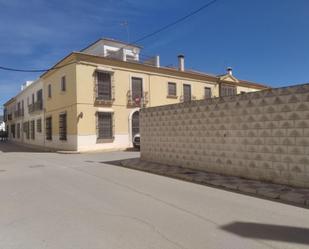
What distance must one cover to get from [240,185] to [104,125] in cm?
1446

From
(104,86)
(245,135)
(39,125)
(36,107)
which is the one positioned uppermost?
(104,86)

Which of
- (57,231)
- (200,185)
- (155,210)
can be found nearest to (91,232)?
(57,231)

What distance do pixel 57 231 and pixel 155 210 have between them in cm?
183

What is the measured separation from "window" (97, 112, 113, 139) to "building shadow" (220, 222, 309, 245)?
16.5m

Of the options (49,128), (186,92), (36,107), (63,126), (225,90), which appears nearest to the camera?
(63,126)

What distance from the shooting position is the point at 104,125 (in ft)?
67.7

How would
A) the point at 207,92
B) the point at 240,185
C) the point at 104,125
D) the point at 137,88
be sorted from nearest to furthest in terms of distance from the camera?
the point at 240,185
the point at 104,125
the point at 137,88
the point at 207,92

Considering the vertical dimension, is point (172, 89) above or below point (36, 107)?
above

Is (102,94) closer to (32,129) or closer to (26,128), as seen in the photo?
(32,129)

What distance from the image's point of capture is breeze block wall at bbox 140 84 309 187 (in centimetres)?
705

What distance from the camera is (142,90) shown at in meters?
23.1

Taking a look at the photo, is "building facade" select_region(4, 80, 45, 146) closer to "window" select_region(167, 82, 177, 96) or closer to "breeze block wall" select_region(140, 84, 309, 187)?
"window" select_region(167, 82, 177, 96)

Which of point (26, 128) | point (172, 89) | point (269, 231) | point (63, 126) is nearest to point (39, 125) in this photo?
point (26, 128)

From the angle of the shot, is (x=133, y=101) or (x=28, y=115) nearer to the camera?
(x=133, y=101)
